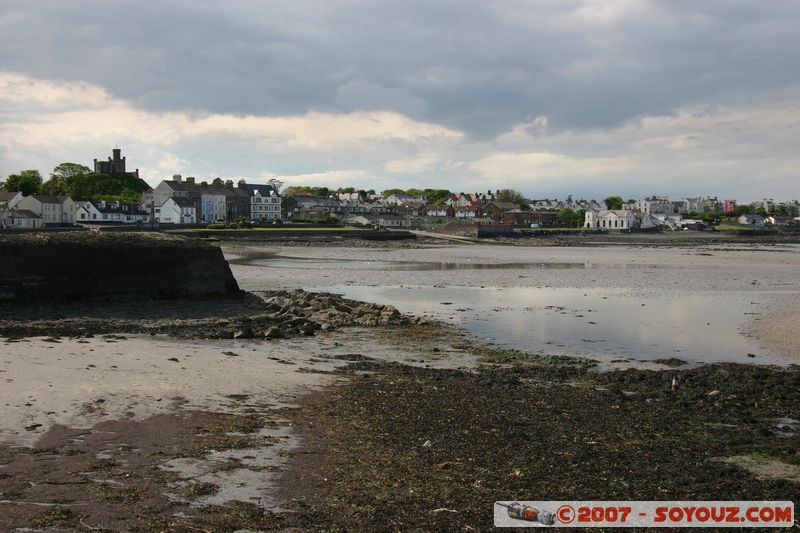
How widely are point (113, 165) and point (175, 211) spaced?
63040 mm

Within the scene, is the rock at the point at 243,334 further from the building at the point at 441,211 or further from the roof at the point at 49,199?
the building at the point at 441,211

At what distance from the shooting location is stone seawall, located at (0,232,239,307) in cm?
2402

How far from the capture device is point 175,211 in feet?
385

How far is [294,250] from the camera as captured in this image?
75.0 metres

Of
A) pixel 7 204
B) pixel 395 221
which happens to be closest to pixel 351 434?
pixel 7 204

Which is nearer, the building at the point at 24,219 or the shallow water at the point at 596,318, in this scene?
the shallow water at the point at 596,318

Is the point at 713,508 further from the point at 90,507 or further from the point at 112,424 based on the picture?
the point at 112,424

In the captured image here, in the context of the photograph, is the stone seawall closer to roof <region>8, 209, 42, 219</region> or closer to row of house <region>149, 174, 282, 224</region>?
roof <region>8, 209, 42, 219</region>

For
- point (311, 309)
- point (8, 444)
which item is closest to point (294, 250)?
point (311, 309)

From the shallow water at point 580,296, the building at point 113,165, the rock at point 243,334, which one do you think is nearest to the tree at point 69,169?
the building at point 113,165

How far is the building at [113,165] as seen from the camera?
16788 centimetres

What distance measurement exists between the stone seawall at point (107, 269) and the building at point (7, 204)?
248 feet

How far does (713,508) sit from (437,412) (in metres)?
5.06

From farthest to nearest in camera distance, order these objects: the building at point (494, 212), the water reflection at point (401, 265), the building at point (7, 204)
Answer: the building at point (494, 212), the building at point (7, 204), the water reflection at point (401, 265)
